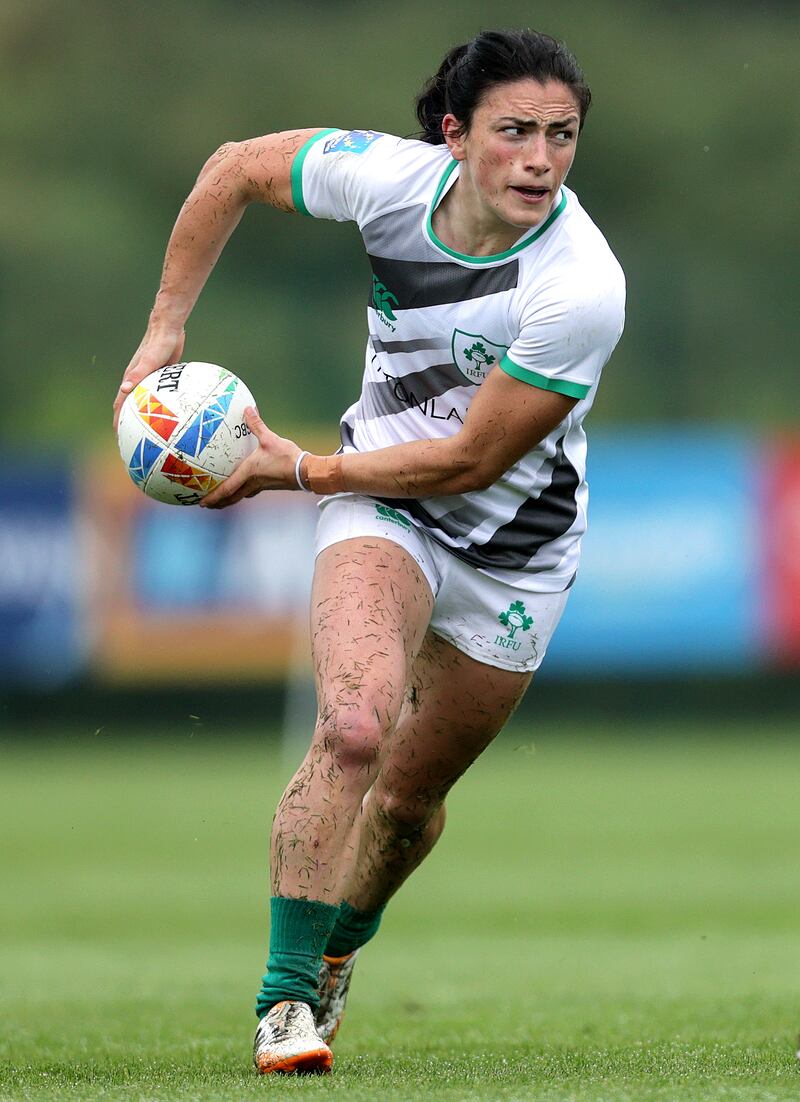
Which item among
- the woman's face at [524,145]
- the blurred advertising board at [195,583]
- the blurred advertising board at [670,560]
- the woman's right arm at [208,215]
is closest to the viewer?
the woman's face at [524,145]

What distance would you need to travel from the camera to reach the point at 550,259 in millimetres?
4770

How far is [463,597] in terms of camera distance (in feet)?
16.8

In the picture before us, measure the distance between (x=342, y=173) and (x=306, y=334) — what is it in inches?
902

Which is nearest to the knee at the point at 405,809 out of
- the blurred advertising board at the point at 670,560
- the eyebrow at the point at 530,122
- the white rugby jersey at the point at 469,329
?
the white rugby jersey at the point at 469,329

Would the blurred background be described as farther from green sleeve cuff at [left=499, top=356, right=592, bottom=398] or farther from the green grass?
green sleeve cuff at [left=499, top=356, right=592, bottom=398]

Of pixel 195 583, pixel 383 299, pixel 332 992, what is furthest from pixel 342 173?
pixel 195 583

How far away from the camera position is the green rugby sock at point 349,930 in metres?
5.30

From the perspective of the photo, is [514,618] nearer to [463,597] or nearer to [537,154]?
[463,597]

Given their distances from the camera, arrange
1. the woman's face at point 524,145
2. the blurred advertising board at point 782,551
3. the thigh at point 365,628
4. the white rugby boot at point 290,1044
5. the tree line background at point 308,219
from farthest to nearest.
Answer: the tree line background at point 308,219 < the blurred advertising board at point 782,551 < the woman's face at point 524,145 < the thigh at point 365,628 < the white rugby boot at point 290,1044

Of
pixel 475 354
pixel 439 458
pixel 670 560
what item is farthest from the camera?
pixel 670 560

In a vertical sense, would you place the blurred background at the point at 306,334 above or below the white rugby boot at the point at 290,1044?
below

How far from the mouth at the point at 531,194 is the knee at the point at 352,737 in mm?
1237

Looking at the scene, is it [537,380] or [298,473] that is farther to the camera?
[298,473]

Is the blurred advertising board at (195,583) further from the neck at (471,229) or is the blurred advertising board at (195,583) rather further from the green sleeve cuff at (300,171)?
the neck at (471,229)
